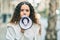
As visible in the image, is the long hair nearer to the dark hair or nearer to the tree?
the dark hair

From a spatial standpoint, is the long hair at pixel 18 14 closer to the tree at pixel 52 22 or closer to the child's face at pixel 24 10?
the child's face at pixel 24 10

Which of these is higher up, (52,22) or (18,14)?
(18,14)

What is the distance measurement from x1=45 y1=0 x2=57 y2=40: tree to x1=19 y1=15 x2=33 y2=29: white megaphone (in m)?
0.33

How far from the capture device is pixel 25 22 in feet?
8.61

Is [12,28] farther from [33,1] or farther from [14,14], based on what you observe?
[33,1]

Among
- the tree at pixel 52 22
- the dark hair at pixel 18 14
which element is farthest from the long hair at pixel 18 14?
the tree at pixel 52 22

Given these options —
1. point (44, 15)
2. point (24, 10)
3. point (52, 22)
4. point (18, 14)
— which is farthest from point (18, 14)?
point (52, 22)

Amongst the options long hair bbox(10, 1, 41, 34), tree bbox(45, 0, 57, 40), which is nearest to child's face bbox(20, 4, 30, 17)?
long hair bbox(10, 1, 41, 34)

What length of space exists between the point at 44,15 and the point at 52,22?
0.17 meters

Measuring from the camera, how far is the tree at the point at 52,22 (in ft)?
8.98

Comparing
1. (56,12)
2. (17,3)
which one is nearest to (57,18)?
(56,12)

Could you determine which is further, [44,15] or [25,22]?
[44,15]

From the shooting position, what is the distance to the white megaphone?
2.63 m

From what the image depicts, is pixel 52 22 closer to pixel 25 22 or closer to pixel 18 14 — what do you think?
pixel 25 22
